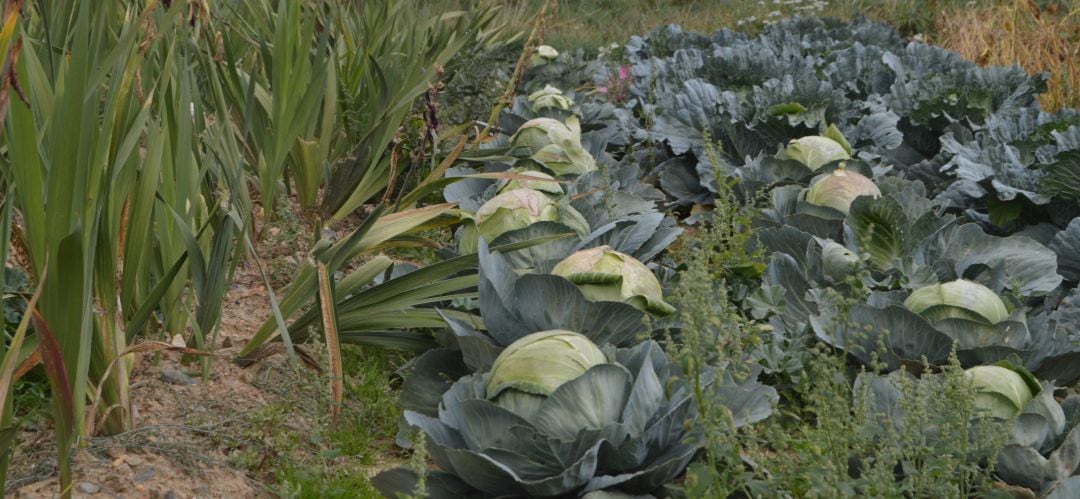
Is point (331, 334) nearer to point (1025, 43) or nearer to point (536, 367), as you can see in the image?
point (536, 367)

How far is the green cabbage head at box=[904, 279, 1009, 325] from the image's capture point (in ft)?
8.82

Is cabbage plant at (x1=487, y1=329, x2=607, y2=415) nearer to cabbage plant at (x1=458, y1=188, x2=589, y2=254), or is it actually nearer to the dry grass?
cabbage plant at (x1=458, y1=188, x2=589, y2=254)

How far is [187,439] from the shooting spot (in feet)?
8.07

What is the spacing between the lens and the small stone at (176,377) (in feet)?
8.82

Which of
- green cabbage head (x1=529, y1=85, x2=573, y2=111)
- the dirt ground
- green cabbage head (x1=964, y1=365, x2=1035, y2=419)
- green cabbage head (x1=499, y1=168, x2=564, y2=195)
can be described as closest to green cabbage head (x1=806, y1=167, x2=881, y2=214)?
green cabbage head (x1=499, y1=168, x2=564, y2=195)

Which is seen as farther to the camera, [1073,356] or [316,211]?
[316,211]

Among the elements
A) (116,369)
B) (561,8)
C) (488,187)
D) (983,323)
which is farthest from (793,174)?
(561,8)

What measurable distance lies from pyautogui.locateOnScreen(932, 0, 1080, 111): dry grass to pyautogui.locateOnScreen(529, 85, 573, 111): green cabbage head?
2.45 metres

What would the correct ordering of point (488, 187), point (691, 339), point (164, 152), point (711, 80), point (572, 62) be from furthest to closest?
point (572, 62), point (711, 80), point (488, 187), point (164, 152), point (691, 339)

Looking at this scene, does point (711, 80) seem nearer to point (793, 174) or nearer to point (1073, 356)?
point (793, 174)

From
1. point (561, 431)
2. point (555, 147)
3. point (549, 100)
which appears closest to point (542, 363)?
point (561, 431)

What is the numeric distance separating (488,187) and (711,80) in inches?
94.6

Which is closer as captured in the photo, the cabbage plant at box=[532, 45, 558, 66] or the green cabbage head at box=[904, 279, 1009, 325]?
the green cabbage head at box=[904, 279, 1009, 325]

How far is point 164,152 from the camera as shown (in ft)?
8.70
